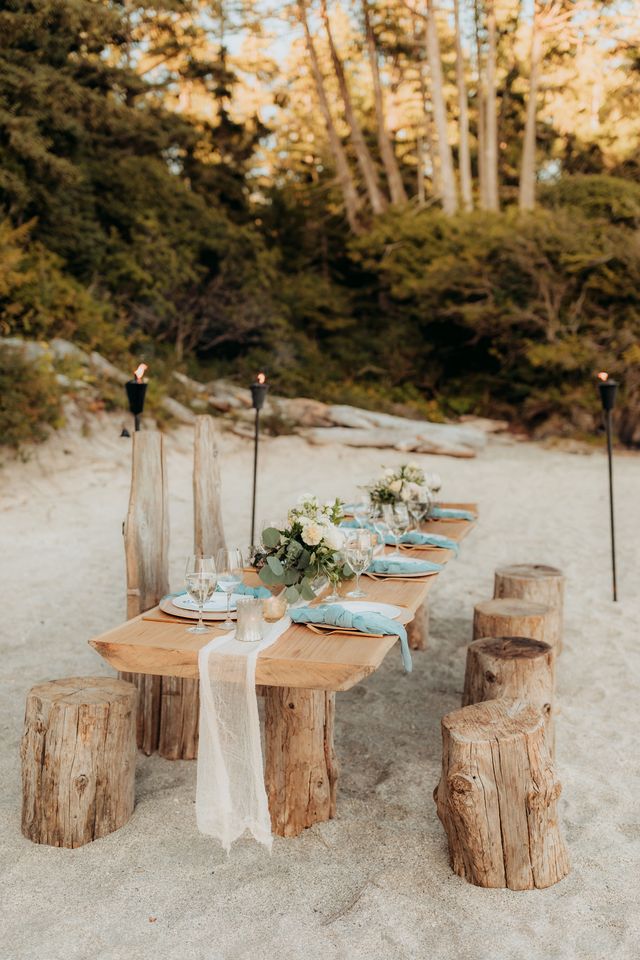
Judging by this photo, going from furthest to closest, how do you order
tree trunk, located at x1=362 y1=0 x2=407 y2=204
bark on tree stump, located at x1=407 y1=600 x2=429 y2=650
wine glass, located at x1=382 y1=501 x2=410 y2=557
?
tree trunk, located at x1=362 y1=0 x2=407 y2=204, bark on tree stump, located at x1=407 y1=600 x2=429 y2=650, wine glass, located at x1=382 y1=501 x2=410 y2=557

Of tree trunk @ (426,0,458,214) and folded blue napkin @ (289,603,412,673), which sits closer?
folded blue napkin @ (289,603,412,673)

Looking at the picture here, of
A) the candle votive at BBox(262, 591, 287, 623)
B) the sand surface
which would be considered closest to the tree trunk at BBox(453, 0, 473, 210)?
the sand surface

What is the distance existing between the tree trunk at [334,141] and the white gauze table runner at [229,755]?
1734 cm

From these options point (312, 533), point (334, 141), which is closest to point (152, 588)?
point (312, 533)

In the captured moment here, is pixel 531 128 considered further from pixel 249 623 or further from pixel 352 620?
pixel 249 623

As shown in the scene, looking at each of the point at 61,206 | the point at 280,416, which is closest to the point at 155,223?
the point at 61,206

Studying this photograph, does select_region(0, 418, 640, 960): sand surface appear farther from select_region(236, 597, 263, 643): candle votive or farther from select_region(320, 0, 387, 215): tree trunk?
select_region(320, 0, 387, 215): tree trunk

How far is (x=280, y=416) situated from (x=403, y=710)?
32.3ft

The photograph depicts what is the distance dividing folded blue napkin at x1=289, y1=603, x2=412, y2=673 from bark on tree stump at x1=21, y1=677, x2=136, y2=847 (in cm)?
73

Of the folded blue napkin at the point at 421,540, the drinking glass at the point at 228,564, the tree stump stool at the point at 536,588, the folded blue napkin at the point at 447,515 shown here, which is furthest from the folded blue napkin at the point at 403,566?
the tree stump stool at the point at 536,588

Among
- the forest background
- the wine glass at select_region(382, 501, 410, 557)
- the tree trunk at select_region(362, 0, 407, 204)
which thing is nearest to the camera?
the wine glass at select_region(382, 501, 410, 557)

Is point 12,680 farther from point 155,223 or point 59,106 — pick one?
point 155,223

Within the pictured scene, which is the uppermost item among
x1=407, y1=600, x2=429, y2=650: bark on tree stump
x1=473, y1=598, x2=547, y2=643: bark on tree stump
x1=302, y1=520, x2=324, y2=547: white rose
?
x1=302, y1=520, x2=324, y2=547: white rose

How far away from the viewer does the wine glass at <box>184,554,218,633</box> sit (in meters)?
2.70
